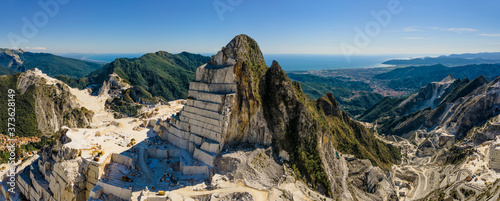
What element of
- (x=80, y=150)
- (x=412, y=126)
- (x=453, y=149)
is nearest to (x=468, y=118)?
(x=453, y=149)

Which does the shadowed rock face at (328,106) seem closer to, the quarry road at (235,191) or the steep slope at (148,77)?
the quarry road at (235,191)

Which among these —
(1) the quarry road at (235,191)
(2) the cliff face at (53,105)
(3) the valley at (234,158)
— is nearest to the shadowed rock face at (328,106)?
(3) the valley at (234,158)

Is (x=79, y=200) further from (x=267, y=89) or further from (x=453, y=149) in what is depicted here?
(x=453, y=149)

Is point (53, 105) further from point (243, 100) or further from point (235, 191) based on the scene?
point (235, 191)

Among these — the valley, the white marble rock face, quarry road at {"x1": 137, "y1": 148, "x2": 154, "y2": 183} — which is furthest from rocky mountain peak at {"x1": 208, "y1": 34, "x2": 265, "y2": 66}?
quarry road at {"x1": 137, "y1": 148, "x2": 154, "y2": 183}

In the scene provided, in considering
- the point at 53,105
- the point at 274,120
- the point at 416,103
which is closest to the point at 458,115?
the point at 416,103
